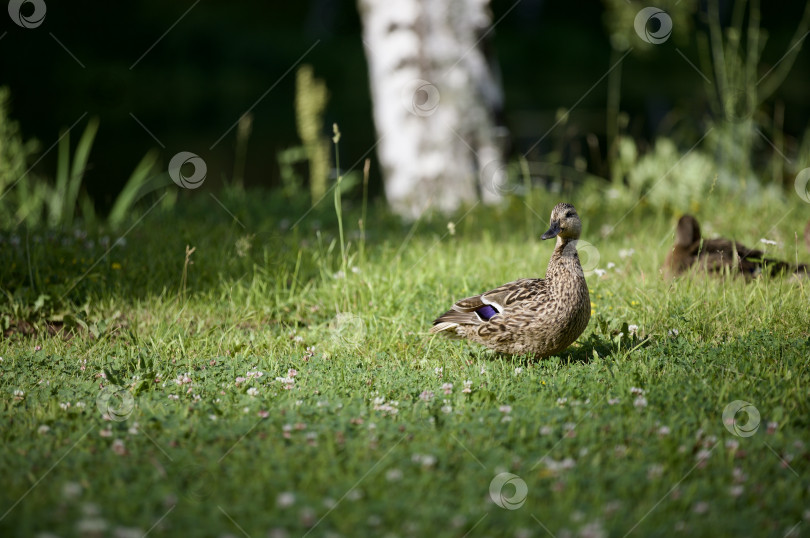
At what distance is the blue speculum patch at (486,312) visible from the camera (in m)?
4.72

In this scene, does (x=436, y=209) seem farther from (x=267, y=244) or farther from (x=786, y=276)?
(x=786, y=276)

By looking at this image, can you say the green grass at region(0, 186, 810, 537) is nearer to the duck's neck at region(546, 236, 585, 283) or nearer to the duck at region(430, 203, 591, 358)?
the duck at region(430, 203, 591, 358)

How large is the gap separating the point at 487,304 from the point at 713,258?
2041 mm

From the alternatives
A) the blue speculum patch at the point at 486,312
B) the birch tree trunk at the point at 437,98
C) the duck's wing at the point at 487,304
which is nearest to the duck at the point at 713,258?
the duck's wing at the point at 487,304

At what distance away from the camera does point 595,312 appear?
207 inches

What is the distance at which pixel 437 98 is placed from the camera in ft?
27.6

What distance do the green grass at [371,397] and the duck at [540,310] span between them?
15 centimetres

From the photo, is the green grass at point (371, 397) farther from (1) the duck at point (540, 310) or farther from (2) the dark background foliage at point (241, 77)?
Answer: (2) the dark background foliage at point (241, 77)

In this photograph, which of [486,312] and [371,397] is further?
[486,312]

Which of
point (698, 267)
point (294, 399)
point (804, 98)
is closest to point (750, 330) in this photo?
point (698, 267)

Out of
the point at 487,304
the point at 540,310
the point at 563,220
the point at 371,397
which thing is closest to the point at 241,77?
the point at 487,304

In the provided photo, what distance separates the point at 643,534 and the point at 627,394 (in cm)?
122

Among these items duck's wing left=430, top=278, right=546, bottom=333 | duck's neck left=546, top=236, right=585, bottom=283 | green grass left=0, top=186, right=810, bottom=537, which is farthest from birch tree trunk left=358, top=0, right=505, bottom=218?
duck's neck left=546, top=236, right=585, bottom=283

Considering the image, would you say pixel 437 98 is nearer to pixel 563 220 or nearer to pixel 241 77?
pixel 563 220
